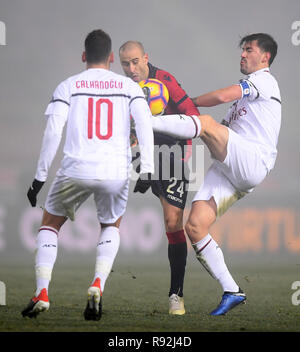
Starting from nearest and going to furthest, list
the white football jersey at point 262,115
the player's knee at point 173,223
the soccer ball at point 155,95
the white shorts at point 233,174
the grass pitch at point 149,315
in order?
the grass pitch at point 149,315, the white shorts at point 233,174, the white football jersey at point 262,115, the soccer ball at point 155,95, the player's knee at point 173,223

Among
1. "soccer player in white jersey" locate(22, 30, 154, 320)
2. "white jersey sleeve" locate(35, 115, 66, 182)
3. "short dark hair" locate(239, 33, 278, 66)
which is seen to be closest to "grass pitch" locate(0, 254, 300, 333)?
"soccer player in white jersey" locate(22, 30, 154, 320)

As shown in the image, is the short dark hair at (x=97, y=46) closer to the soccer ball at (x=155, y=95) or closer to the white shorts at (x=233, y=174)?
A: the soccer ball at (x=155, y=95)

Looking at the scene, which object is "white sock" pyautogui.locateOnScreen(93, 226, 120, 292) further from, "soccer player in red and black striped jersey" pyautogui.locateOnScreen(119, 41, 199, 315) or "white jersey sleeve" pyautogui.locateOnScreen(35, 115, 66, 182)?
"soccer player in red and black striped jersey" pyautogui.locateOnScreen(119, 41, 199, 315)

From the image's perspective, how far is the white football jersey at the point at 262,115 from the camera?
620 cm

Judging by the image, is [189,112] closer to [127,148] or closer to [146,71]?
[146,71]

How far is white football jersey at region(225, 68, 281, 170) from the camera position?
6203 mm

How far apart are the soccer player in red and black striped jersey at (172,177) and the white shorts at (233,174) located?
0.26 m

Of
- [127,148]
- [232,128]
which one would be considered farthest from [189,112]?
[127,148]

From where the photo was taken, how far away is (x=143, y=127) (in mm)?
5180

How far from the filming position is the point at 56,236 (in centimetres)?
540

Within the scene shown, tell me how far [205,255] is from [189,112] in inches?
60.3

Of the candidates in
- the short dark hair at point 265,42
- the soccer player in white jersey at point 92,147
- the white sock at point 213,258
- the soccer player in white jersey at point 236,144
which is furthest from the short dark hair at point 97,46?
the white sock at point 213,258

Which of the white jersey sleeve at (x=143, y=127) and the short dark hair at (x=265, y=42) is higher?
the short dark hair at (x=265, y=42)

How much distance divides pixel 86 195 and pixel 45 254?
64 cm
